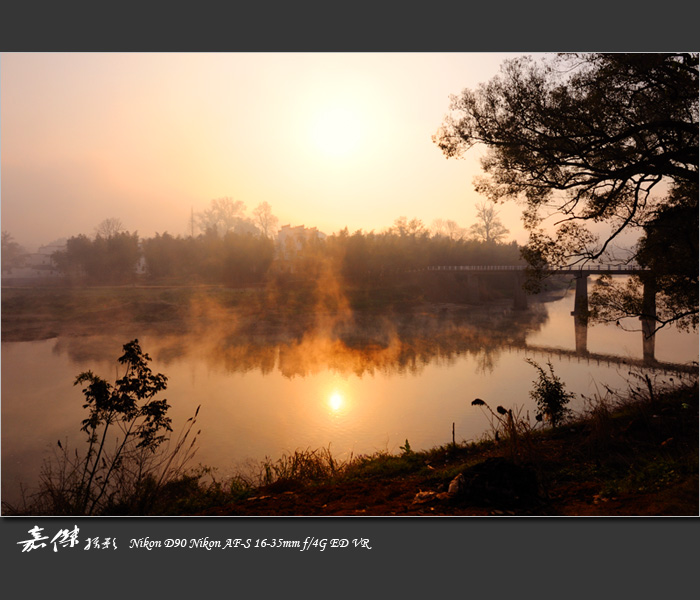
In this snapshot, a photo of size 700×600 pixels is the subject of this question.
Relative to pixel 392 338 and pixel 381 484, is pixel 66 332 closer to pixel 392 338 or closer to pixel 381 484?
pixel 392 338

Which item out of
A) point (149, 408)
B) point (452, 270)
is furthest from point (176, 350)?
point (452, 270)

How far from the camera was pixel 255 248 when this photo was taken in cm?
4047

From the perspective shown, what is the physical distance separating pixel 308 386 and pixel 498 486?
1065cm

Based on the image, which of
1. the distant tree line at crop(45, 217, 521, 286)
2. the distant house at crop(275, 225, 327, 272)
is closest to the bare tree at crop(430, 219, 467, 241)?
the distant tree line at crop(45, 217, 521, 286)

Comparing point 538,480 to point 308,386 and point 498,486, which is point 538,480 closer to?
point 498,486

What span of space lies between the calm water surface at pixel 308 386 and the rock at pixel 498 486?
4.55m

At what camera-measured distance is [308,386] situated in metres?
15.9

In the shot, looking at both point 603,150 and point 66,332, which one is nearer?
point 603,150

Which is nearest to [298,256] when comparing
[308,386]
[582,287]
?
[582,287]

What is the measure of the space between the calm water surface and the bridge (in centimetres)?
85

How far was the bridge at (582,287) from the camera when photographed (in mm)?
9719

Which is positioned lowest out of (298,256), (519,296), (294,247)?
(519,296)

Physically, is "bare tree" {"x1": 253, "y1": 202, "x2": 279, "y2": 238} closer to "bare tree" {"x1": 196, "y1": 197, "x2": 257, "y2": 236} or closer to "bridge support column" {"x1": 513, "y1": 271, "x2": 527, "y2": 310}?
"bare tree" {"x1": 196, "y1": 197, "x2": 257, "y2": 236}

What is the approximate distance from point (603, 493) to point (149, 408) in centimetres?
603
